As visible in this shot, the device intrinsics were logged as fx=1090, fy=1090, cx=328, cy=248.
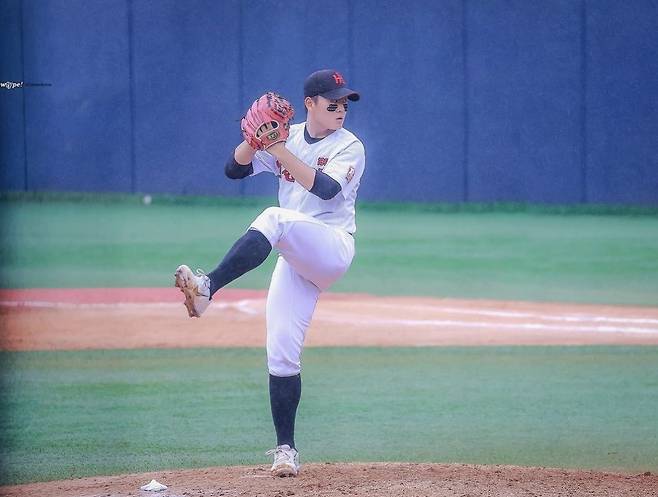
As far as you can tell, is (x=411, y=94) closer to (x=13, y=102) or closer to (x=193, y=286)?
(x=13, y=102)

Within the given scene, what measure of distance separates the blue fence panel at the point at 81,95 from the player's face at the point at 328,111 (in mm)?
10619

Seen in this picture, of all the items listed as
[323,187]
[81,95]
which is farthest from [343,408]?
[81,95]

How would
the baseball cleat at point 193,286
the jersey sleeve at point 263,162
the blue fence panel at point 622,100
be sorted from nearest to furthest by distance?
the baseball cleat at point 193,286, the jersey sleeve at point 263,162, the blue fence panel at point 622,100

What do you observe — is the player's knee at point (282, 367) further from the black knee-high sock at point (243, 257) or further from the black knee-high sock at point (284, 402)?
the black knee-high sock at point (243, 257)

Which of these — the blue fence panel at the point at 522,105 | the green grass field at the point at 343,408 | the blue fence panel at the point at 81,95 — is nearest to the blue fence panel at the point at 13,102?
the blue fence panel at the point at 81,95

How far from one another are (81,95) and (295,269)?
1118 centimetres

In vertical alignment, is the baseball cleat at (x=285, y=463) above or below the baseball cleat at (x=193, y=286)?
below

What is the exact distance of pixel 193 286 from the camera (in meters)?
3.59

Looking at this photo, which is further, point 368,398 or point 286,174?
point 368,398

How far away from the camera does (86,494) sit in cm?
392

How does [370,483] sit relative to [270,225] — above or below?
below

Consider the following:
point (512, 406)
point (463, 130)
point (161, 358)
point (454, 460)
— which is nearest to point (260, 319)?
point (161, 358)

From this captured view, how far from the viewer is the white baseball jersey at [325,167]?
399 cm

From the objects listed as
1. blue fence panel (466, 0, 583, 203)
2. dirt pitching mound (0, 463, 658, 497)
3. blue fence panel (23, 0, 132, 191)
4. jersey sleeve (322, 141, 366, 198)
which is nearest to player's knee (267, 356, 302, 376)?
dirt pitching mound (0, 463, 658, 497)
